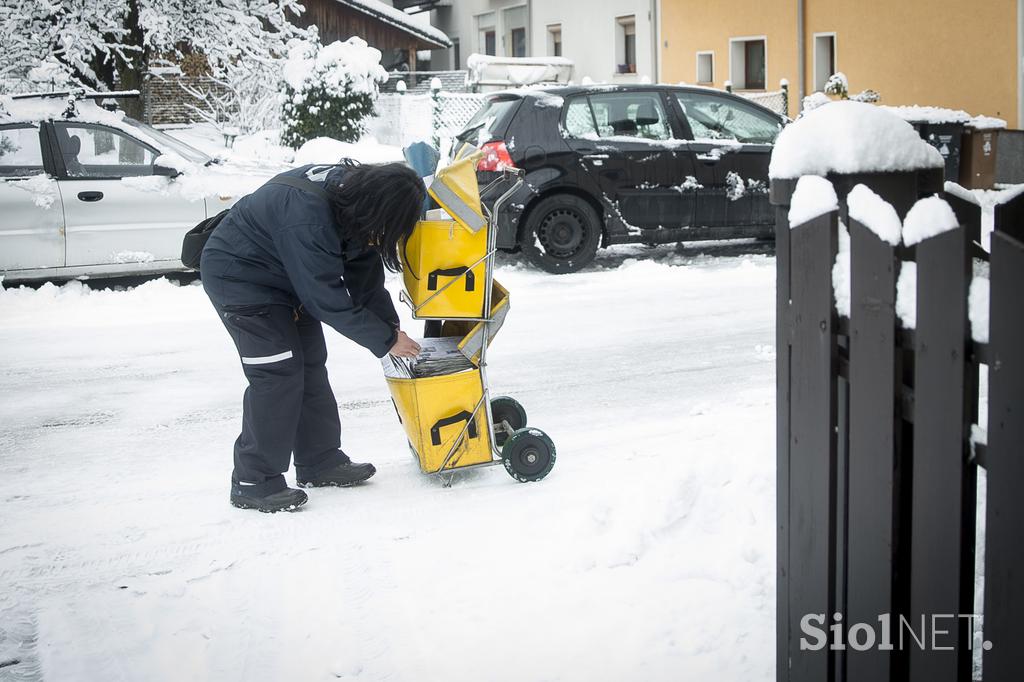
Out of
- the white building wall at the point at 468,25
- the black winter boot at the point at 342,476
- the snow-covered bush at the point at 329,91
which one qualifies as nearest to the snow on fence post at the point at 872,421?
the black winter boot at the point at 342,476

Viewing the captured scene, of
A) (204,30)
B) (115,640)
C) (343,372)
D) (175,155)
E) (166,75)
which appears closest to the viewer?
(115,640)

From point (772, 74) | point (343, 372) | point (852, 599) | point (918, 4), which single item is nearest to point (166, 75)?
point (772, 74)

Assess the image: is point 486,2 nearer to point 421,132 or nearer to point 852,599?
point 421,132

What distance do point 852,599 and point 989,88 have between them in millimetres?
17883

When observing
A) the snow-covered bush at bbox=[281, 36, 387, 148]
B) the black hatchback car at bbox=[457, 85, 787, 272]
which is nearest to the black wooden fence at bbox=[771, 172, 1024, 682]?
the black hatchback car at bbox=[457, 85, 787, 272]

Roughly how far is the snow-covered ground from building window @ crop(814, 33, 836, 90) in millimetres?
15681

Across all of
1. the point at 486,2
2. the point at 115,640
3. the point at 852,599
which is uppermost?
the point at 486,2

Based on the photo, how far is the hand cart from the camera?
15.6 ft

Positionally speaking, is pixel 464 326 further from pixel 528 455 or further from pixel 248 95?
pixel 248 95

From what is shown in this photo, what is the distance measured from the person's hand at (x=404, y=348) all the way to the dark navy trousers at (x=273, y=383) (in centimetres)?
43

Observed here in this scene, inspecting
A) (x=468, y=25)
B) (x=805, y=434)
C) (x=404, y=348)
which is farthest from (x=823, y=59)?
(x=805, y=434)

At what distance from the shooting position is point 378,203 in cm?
448

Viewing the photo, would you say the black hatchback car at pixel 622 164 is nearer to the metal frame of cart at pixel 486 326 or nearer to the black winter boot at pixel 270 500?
the metal frame of cart at pixel 486 326

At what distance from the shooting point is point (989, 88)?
1867 centimetres
